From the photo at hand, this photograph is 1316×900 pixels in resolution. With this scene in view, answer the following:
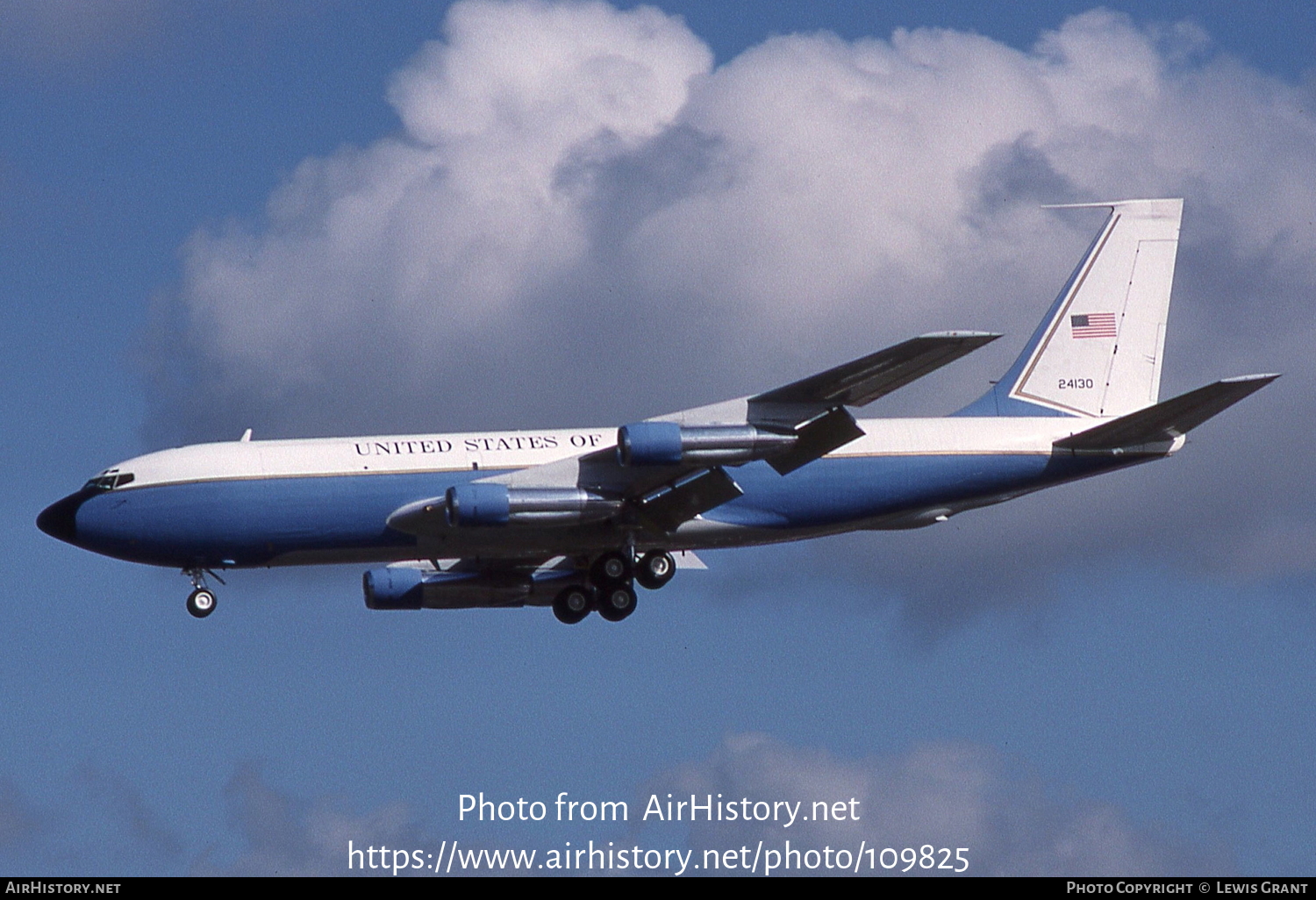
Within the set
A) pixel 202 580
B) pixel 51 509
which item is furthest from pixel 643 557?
pixel 51 509

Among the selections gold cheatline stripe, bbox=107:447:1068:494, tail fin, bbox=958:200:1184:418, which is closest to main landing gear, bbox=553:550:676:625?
gold cheatline stripe, bbox=107:447:1068:494

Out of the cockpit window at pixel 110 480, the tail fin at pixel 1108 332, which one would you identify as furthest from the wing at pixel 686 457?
the tail fin at pixel 1108 332

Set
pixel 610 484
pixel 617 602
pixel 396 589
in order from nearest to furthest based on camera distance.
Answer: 1. pixel 610 484
2. pixel 617 602
3. pixel 396 589

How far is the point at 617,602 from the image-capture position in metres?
53.2

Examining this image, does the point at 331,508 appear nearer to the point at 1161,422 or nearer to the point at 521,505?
the point at 521,505

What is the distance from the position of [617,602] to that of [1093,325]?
55.7 feet

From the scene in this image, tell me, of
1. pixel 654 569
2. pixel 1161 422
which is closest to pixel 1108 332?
pixel 1161 422

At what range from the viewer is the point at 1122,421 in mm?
52875

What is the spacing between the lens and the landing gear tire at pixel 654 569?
5266cm

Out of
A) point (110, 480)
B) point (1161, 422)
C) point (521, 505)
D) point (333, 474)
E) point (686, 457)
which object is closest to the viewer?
point (686, 457)

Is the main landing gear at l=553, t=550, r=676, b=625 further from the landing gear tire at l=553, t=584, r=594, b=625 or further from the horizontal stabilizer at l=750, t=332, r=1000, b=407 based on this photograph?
the horizontal stabilizer at l=750, t=332, r=1000, b=407

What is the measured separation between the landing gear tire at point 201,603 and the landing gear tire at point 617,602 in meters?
10.2

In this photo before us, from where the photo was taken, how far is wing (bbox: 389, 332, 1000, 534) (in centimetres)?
4722

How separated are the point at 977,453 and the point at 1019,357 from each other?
5892mm
